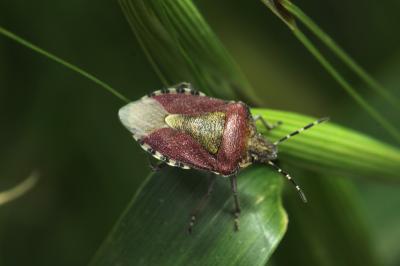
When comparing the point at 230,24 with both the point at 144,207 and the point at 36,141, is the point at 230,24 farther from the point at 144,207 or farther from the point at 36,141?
the point at 144,207

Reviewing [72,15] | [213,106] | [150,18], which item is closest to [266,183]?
[213,106]

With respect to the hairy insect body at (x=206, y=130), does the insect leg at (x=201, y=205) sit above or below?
below

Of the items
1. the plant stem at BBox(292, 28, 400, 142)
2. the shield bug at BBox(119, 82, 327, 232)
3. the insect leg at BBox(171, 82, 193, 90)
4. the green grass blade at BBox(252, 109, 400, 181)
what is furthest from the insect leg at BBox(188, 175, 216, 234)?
the plant stem at BBox(292, 28, 400, 142)

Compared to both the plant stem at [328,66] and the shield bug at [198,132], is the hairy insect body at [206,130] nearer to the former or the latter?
the shield bug at [198,132]

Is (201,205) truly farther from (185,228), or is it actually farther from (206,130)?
(206,130)

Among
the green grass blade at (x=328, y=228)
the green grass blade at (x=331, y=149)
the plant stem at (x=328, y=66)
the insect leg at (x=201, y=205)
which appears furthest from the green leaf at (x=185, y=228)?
the plant stem at (x=328, y=66)

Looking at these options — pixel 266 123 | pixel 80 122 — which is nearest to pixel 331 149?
pixel 266 123
